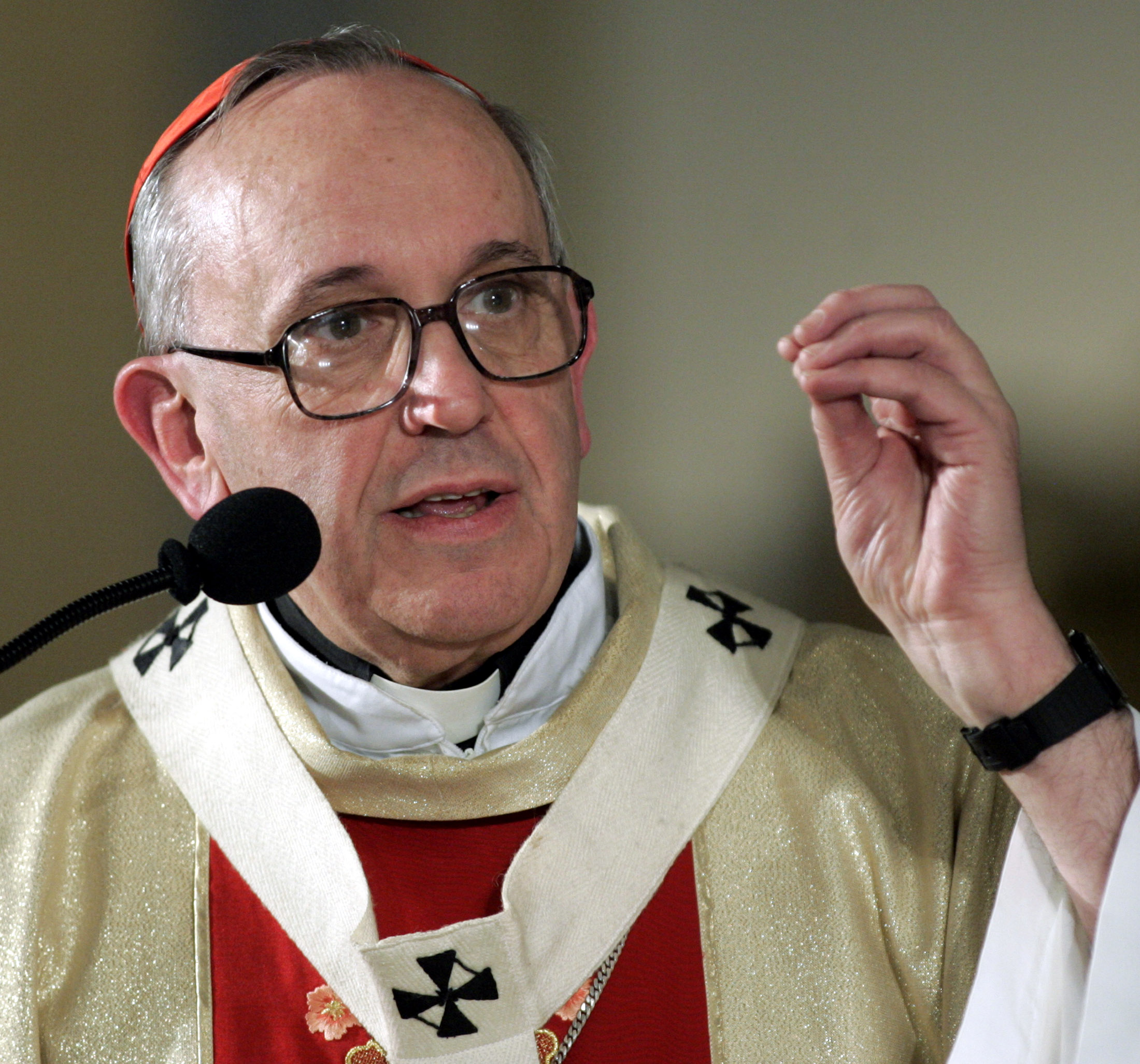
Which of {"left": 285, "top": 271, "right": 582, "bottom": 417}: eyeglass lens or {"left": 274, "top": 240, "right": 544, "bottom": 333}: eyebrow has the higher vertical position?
{"left": 274, "top": 240, "right": 544, "bottom": 333}: eyebrow

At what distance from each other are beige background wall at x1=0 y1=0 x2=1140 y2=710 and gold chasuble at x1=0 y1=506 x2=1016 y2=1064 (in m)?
0.44

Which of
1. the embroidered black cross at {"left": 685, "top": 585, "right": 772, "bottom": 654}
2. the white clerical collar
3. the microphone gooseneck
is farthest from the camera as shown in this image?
the embroidered black cross at {"left": 685, "top": 585, "right": 772, "bottom": 654}

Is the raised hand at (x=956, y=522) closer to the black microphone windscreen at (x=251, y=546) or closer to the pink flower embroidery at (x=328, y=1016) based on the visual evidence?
the black microphone windscreen at (x=251, y=546)

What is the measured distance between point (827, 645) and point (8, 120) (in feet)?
5.44

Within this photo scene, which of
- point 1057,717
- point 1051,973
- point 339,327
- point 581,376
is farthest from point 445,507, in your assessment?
point 1051,973

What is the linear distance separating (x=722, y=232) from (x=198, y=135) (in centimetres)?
83

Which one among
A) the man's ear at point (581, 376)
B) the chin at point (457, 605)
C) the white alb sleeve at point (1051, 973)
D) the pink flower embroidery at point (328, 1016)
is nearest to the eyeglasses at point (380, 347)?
the man's ear at point (581, 376)

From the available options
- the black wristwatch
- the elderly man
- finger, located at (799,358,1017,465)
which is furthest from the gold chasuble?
finger, located at (799,358,1017,465)

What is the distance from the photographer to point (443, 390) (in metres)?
1.68

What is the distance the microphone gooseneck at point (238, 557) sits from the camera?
1146mm

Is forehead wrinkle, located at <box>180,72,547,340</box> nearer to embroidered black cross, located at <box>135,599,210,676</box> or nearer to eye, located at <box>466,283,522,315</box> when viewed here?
eye, located at <box>466,283,522,315</box>

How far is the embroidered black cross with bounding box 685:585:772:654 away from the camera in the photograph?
1992 mm

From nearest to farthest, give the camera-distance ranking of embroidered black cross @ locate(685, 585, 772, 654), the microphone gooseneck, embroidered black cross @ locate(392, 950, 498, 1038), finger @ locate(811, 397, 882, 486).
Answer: the microphone gooseneck → finger @ locate(811, 397, 882, 486) → embroidered black cross @ locate(392, 950, 498, 1038) → embroidered black cross @ locate(685, 585, 772, 654)

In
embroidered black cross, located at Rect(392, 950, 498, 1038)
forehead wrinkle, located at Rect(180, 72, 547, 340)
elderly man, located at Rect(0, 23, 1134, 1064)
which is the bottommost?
embroidered black cross, located at Rect(392, 950, 498, 1038)
